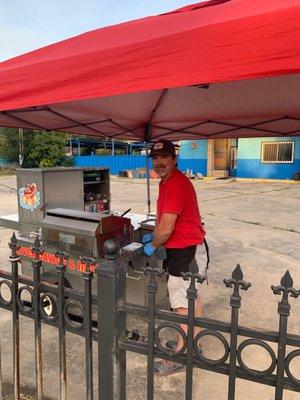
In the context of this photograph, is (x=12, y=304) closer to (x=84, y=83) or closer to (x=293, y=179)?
(x=84, y=83)

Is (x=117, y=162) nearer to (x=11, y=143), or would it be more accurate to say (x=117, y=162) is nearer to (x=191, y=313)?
(x=11, y=143)

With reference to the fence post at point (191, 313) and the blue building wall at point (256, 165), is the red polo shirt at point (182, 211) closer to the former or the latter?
the fence post at point (191, 313)

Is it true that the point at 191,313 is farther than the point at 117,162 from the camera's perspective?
No

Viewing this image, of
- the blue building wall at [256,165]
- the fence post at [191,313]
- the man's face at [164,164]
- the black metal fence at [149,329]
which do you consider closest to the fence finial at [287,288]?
the black metal fence at [149,329]

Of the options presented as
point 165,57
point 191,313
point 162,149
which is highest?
point 165,57

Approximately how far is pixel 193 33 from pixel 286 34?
1.17ft

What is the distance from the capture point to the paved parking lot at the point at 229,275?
277 cm

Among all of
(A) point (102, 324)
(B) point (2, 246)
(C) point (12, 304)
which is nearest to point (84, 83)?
(A) point (102, 324)

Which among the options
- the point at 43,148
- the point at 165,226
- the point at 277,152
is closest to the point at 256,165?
the point at 277,152

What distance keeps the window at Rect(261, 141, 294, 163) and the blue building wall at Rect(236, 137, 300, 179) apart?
8.3 inches

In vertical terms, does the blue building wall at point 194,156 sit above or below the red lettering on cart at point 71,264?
above

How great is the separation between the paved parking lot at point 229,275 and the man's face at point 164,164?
5.56ft

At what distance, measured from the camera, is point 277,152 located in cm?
1956

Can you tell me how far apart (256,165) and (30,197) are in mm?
17867
